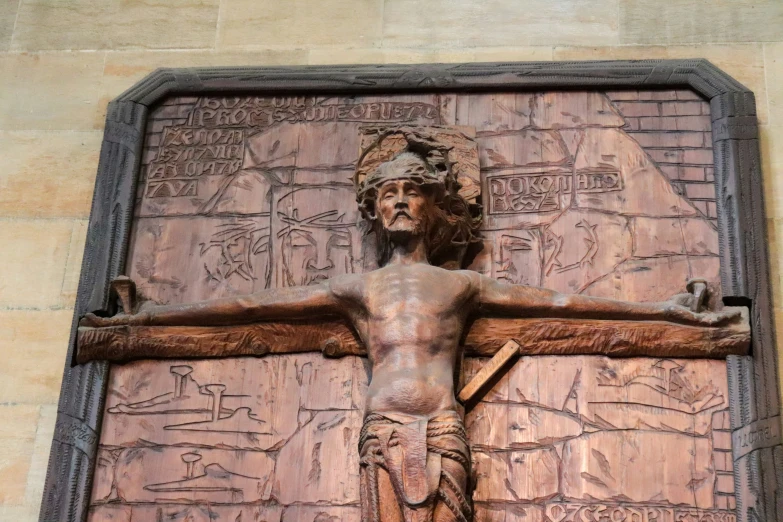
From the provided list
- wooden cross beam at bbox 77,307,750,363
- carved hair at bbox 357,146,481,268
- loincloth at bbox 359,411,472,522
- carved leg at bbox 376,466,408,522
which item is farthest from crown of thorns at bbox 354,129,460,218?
carved leg at bbox 376,466,408,522

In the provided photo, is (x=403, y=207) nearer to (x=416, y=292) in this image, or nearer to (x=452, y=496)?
(x=416, y=292)

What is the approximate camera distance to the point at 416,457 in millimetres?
4859

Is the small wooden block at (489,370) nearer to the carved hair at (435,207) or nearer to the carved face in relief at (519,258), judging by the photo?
the carved face in relief at (519,258)

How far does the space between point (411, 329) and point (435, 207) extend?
69 cm

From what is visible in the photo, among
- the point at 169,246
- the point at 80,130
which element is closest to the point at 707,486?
the point at 169,246

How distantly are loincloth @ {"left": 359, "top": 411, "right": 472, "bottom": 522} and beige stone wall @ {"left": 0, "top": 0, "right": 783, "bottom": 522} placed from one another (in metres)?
1.86

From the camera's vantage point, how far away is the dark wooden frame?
526cm

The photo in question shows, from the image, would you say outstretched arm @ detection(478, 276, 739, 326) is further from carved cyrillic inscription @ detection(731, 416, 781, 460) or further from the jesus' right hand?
the jesus' right hand

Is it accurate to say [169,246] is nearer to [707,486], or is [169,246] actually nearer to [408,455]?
[408,455]

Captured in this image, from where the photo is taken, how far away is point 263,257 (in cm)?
584

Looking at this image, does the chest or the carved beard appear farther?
the carved beard

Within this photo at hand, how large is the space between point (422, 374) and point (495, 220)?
1071 mm

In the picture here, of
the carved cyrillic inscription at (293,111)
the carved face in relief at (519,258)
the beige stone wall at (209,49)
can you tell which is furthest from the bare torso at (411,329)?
the beige stone wall at (209,49)

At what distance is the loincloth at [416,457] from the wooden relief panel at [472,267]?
1.01 ft
